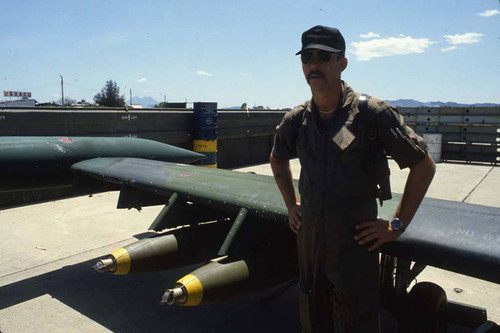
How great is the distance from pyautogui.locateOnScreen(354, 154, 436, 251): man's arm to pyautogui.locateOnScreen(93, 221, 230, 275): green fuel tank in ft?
10.0

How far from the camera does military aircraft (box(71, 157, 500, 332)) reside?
11.8 feet

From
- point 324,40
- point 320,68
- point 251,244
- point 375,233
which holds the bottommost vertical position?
point 251,244

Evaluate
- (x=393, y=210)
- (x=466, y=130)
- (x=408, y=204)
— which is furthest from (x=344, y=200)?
(x=466, y=130)

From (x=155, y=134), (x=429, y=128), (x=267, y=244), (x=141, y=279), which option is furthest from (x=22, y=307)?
(x=429, y=128)

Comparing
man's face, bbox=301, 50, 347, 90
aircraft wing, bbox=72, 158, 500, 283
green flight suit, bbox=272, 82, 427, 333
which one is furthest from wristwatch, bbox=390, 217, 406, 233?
man's face, bbox=301, 50, 347, 90

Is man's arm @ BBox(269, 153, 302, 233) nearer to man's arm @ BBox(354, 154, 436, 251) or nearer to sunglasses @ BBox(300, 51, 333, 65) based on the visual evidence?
man's arm @ BBox(354, 154, 436, 251)

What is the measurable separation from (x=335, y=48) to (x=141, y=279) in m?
5.29

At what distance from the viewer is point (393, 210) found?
13.8ft

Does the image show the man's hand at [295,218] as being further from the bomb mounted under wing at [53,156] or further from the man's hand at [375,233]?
the bomb mounted under wing at [53,156]

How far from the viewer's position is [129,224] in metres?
9.57

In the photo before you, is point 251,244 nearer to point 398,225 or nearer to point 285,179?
point 285,179

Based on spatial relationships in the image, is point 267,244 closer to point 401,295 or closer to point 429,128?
point 401,295

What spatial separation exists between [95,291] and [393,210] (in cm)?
461

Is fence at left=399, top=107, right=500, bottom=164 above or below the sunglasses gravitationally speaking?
below
